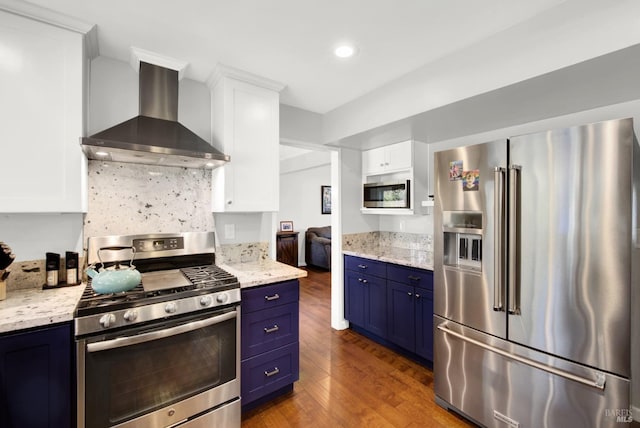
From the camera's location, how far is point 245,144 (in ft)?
7.99

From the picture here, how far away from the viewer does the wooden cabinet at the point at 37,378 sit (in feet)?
4.42

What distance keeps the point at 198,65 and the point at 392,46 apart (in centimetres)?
147

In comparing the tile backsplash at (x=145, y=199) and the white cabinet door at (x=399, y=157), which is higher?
the white cabinet door at (x=399, y=157)

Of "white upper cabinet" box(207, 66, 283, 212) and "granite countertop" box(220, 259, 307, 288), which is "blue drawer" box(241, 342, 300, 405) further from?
"white upper cabinet" box(207, 66, 283, 212)

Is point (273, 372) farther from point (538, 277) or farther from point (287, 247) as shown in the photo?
point (287, 247)

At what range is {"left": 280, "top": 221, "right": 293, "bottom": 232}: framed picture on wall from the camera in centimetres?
679

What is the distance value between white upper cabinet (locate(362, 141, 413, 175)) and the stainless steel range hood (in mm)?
1898

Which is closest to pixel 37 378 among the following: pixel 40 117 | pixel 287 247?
pixel 40 117

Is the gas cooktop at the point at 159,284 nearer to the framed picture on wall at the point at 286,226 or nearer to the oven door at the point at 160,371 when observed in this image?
the oven door at the point at 160,371

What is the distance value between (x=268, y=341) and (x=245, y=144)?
156 cm

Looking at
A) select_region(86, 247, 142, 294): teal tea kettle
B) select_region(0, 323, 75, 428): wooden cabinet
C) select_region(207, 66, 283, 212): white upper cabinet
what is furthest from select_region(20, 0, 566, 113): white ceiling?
select_region(0, 323, 75, 428): wooden cabinet

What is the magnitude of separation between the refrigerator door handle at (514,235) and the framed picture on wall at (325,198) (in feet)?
18.8

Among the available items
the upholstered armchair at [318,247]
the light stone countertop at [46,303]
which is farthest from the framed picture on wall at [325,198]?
the light stone countertop at [46,303]

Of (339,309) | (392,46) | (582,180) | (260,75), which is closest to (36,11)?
(260,75)
